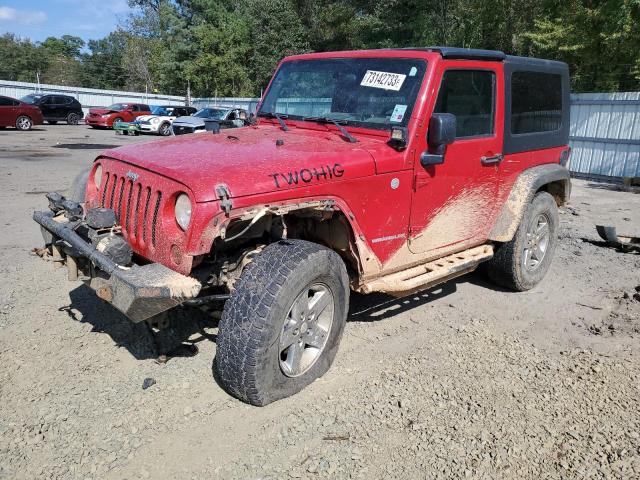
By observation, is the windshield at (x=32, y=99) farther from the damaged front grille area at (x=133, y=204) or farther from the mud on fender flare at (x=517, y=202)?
the mud on fender flare at (x=517, y=202)

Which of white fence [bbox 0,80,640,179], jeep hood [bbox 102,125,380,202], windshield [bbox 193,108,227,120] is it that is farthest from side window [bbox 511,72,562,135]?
windshield [bbox 193,108,227,120]

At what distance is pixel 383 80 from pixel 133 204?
6.59 ft

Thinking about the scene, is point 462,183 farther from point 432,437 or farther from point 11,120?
point 11,120

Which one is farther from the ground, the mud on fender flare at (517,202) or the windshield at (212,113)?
the windshield at (212,113)

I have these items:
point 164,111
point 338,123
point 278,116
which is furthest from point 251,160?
point 164,111

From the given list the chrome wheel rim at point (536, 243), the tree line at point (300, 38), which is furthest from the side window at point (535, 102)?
the tree line at point (300, 38)

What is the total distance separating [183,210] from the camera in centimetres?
306

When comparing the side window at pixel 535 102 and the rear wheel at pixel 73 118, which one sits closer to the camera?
the side window at pixel 535 102

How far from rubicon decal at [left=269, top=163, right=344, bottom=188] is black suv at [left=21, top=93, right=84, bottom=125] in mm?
28355

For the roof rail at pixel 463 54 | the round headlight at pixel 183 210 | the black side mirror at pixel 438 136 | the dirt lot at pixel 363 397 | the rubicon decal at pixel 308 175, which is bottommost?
the dirt lot at pixel 363 397

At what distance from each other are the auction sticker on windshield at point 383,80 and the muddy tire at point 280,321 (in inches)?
55.8

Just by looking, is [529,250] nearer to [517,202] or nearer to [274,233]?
[517,202]

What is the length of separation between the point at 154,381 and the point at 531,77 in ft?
13.4

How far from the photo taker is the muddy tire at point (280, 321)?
3.05m
